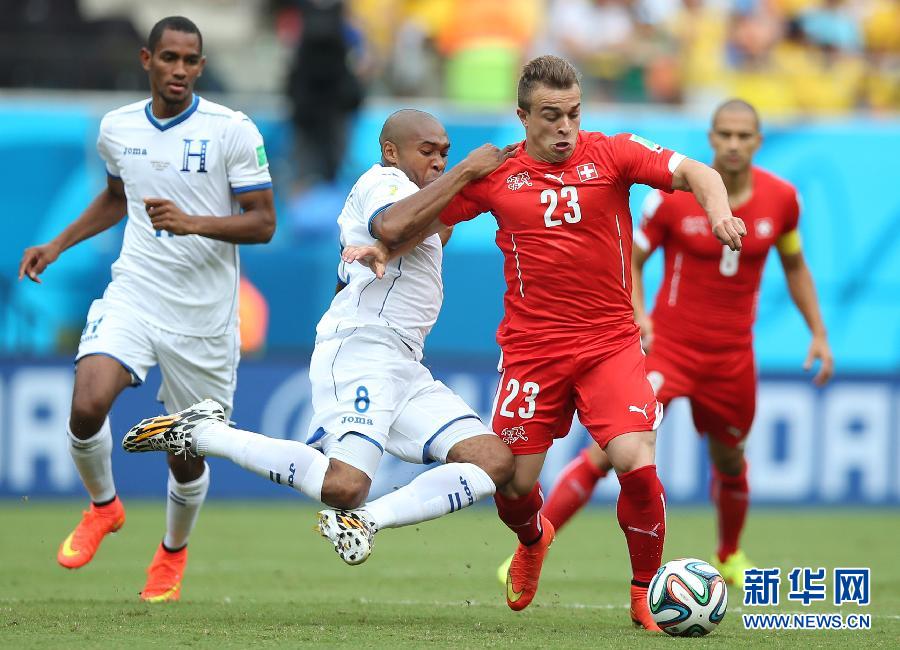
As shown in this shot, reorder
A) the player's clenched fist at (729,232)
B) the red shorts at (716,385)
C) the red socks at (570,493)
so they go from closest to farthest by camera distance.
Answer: the player's clenched fist at (729,232), the red socks at (570,493), the red shorts at (716,385)

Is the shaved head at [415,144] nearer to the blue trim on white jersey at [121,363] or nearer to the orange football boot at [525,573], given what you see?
the blue trim on white jersey at [121,363]

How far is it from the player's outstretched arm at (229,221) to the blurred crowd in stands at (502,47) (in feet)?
26.9

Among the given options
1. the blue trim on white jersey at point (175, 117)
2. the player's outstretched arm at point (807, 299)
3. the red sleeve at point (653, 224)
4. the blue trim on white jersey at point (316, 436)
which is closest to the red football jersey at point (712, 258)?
the red sleeve at point (653, 224)

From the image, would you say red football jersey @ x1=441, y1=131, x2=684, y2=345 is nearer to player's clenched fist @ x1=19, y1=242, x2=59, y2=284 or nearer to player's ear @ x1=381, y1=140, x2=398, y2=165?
player's ear @ x1=381, y1=140, x2=398, y2=165

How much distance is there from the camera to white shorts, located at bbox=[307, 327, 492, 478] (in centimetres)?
718

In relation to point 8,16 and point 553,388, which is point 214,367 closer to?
point 553,388

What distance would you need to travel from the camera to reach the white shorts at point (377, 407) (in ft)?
23.6

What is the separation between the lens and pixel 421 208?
700 centimetres

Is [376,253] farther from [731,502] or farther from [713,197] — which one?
[731,502]

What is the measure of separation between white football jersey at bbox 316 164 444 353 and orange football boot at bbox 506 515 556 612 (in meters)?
1.22

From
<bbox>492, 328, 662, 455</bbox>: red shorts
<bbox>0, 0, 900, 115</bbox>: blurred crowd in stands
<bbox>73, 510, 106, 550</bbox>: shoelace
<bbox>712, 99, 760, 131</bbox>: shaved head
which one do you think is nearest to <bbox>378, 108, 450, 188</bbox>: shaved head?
<bbox>492, 328, 662, 455</bbox>: red shorts

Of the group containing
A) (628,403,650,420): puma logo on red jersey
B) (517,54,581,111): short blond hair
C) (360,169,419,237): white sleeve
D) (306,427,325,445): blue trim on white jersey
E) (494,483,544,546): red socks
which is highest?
(517,54,581,111): short blond hair

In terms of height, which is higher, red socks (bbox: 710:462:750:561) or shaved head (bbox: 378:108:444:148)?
shaved head (bbox: 378:108:444:148)

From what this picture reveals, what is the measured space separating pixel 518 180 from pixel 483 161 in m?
0.21
